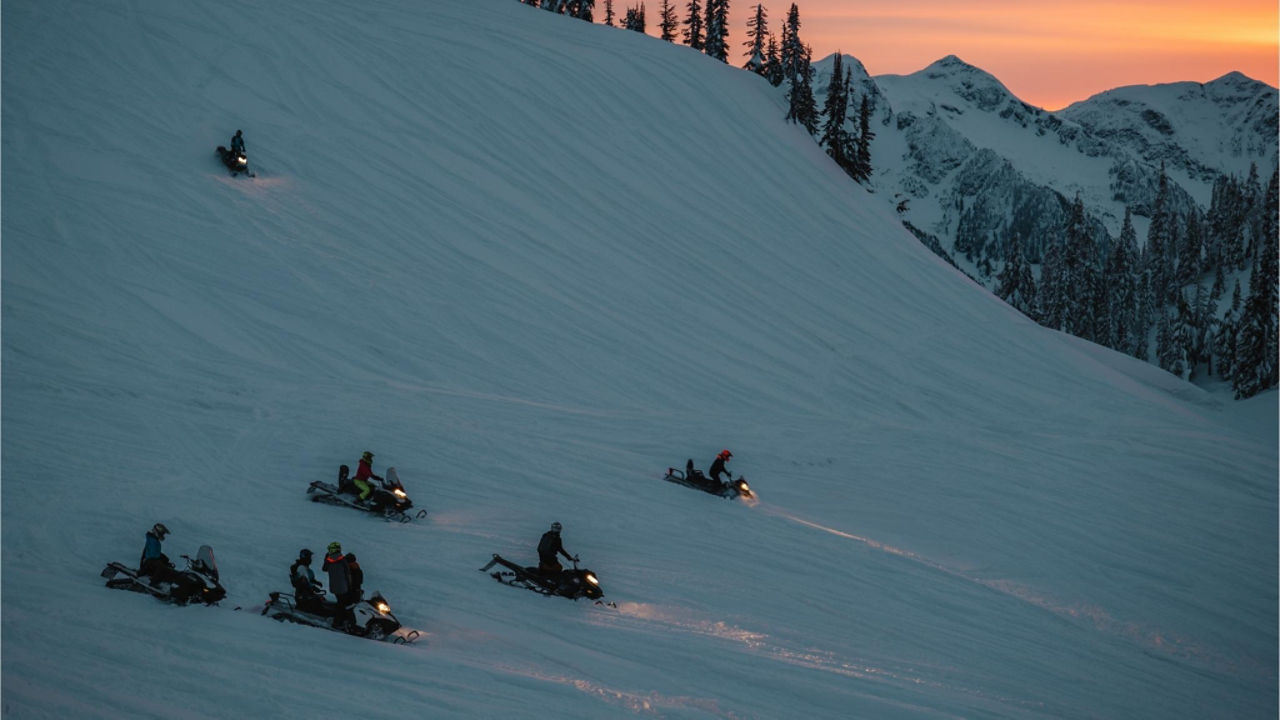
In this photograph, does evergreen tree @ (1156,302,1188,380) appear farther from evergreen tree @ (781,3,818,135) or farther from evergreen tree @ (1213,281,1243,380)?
evergreen tree @ (781,3,818,135)

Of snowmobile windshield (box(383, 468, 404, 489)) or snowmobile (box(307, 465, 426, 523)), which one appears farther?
snowmobile windshield (box(383, 468, 404, 489))

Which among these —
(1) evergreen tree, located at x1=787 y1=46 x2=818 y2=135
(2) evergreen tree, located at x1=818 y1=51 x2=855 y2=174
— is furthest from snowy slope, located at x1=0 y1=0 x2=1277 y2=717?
(1) evergreen tree, located at x1=787 y1=46 x2=818 y2=135

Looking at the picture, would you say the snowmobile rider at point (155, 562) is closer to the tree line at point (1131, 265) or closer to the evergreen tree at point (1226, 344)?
the tree line at point (1131, 265)

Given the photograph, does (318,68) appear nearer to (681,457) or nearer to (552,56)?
(552,56)

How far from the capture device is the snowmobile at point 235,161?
1136 inches

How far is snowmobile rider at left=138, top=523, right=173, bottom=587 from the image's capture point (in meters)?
10.3

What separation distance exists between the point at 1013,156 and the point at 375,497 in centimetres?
12672

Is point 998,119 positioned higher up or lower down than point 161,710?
higher up

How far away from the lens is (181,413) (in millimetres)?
17531

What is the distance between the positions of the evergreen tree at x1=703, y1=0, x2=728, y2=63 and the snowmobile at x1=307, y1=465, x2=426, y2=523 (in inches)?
2423

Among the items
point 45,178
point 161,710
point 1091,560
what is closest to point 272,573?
point 161,710

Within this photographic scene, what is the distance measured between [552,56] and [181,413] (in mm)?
35009

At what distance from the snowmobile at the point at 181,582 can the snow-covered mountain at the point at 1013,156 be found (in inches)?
2639

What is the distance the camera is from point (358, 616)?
9953 mm
